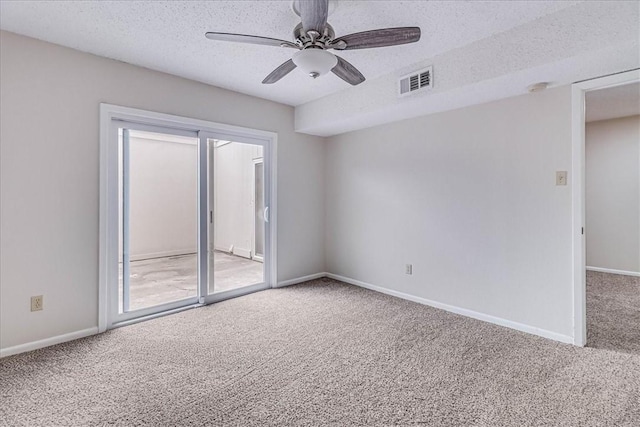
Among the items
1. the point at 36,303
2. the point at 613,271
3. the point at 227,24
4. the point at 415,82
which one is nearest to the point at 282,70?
the point at 227,24

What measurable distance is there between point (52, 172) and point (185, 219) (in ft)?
4.36

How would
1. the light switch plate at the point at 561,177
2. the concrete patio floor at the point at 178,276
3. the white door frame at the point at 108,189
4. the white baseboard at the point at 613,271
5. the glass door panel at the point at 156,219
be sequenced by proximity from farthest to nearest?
the white baseboard at the point at 613,271, the concrete patio floor at the point at 178,276, the glass door panel at the point at 156,219, the white door frame at the point at 108,189, the light switch plate at the point at 561,177

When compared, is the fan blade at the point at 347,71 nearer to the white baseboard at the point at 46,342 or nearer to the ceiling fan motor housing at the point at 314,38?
the ceiling fan motor housing at the point at 314,38

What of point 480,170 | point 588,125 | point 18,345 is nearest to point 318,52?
point 480,170

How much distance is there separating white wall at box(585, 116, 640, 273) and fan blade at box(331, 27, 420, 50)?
480cm

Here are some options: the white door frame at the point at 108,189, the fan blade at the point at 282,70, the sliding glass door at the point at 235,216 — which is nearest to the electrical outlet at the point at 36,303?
the white door frame at the point at 108,189

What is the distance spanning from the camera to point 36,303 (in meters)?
2.50

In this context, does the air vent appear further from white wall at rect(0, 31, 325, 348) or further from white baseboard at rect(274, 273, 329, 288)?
white baseboard at rect(274, 273, 329, 288)

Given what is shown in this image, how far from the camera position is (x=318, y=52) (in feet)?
6.33

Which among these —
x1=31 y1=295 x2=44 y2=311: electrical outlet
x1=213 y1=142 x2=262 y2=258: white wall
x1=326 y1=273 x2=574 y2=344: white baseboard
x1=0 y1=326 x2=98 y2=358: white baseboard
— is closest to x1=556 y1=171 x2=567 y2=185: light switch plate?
x1=326 y1=273 x2=574 y2=344: white baseboard

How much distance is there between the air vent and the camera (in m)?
2.82

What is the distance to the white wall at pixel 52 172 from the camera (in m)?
2.38

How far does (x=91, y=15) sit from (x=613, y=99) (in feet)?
18.2

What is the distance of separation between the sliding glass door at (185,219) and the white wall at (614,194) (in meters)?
5.16
